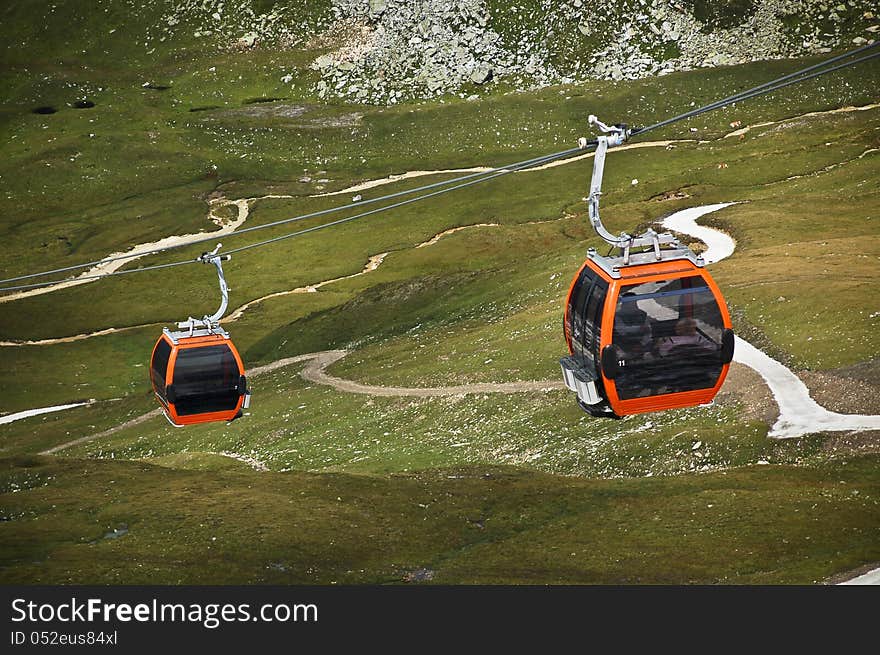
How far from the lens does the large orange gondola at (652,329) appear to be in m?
35.5

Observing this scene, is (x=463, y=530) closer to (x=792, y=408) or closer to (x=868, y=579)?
(x=792, y=408)

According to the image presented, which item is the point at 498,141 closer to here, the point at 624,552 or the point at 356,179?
the point at 356,179

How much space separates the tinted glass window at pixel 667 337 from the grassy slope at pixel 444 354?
1438 cm

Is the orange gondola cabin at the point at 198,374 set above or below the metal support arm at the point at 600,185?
below

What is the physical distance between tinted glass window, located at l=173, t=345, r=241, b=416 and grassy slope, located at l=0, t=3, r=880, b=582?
35.6ft

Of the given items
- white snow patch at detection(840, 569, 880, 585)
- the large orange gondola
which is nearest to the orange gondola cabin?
the large orange gondola

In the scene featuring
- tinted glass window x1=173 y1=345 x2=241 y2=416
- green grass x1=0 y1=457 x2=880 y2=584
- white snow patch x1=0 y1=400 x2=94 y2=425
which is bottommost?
white snow patch x1=0 y1=400 x2=94 y2=425

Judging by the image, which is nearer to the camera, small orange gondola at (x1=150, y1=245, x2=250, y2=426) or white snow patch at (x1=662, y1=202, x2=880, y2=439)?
small orange gondola at (x1=150, y1=245, x2=250, y2=426)

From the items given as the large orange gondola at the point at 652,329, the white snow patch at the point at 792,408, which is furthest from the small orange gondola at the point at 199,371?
the white snow patch at the point at 792,408

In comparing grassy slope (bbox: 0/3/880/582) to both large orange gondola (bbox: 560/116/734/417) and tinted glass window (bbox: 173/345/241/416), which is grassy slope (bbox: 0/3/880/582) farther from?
large orange gondola (bbox: 560/116/734/417)

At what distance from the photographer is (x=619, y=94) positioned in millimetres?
184750

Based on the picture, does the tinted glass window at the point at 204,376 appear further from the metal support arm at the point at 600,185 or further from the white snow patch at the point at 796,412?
the white snow patch at the point at 796,412

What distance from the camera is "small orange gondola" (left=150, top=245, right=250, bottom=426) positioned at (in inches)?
1827

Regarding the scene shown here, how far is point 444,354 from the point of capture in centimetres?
8900
